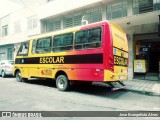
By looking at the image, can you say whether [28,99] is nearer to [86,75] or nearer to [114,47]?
[86,75]

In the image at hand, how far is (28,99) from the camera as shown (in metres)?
7.18

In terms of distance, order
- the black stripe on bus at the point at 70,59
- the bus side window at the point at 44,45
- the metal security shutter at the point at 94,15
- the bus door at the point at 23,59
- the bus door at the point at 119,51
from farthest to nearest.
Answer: the metal security shutter at the point at 94,15, the bus door at the point at 23,59, the bus side window at the point at 44,45, the bus door at the point at 119,51, the black stripe on bus at the point at 70,59

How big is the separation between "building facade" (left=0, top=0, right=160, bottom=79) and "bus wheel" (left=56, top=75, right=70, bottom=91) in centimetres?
498

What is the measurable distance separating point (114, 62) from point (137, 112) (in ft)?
8.41

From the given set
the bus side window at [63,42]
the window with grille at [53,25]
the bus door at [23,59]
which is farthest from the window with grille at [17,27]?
the bus side window at [63,42]

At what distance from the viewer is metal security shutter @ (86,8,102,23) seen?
14.9 metres

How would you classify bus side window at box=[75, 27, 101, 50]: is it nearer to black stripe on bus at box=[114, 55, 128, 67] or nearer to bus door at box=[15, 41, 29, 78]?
black stripe on bus at box=[114, 55, 128, 67]

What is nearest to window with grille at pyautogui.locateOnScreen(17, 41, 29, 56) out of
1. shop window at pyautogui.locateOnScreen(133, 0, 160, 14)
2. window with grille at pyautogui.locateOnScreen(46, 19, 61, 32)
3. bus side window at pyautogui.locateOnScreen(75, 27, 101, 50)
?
bus side window at pyautogui.locateOnScreen(75, 27, 101, 50)

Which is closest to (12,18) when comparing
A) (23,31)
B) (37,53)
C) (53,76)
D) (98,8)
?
(23,31)

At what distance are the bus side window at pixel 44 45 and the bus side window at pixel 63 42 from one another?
476mm

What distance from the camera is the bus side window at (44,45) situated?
9916mm

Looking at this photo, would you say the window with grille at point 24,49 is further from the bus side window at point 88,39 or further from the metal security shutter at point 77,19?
the metal security shutter at point 77,19

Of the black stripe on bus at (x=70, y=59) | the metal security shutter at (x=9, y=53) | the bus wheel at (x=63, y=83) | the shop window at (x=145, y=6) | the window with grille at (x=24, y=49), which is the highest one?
the shop window at (x=145, y=6)

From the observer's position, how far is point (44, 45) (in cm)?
1023
